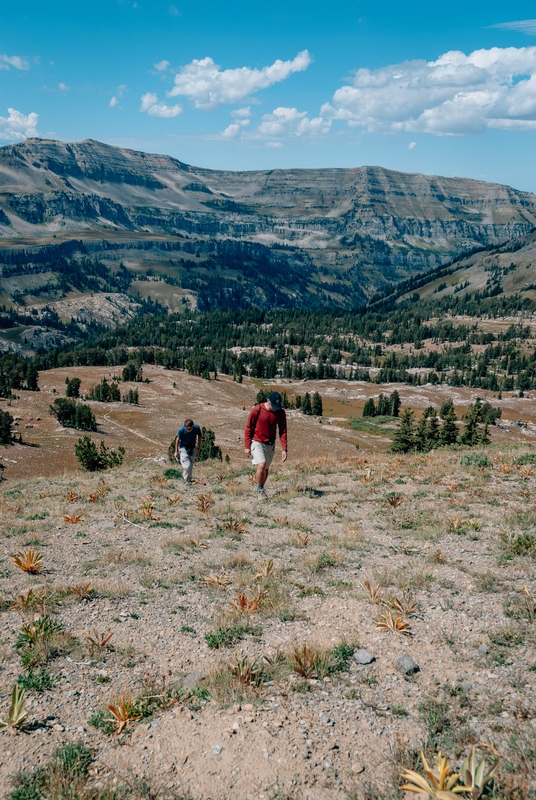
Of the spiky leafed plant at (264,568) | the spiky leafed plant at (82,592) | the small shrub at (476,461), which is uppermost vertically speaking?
the spiky leafed plant at (264,568)

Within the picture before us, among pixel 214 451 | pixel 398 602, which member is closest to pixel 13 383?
pixel 214 451

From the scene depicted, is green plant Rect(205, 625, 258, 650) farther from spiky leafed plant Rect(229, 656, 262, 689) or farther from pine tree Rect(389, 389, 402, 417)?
pine tree Rect(389, 389, 402, 417)

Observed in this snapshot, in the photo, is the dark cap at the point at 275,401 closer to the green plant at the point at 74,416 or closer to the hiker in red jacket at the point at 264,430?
the hiker in red jacket at the point at 264,430

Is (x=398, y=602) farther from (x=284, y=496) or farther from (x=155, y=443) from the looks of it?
(x=155, y=443)

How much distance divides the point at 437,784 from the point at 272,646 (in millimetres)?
3914

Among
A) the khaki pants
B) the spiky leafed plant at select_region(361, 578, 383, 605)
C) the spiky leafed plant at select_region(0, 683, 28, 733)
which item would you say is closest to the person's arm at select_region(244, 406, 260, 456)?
the khaki pants

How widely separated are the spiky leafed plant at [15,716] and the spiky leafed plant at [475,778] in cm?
598

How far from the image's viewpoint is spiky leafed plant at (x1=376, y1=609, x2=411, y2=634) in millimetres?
9328

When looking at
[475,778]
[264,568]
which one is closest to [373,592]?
[264,568]

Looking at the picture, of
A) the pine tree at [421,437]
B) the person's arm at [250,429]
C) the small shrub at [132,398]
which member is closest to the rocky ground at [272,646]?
the person's arm at [250,429]

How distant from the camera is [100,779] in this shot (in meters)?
6.16

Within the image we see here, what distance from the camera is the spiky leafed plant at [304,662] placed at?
26.4ft

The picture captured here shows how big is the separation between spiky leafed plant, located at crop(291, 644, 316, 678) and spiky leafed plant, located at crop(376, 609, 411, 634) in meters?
1.79

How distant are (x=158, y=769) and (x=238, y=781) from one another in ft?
3.61
